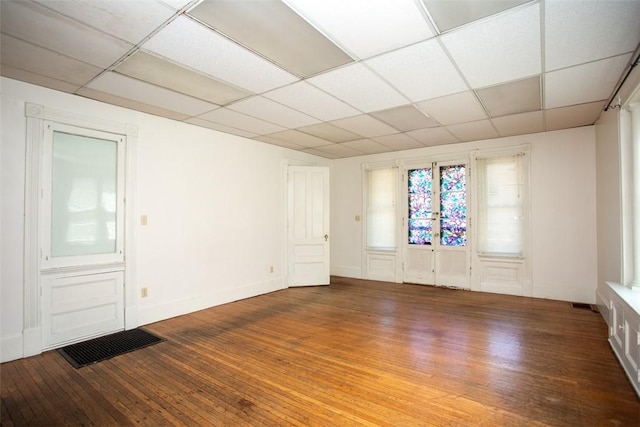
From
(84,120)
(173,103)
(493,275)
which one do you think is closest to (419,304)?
(493,275)

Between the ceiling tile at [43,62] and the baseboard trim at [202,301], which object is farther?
the baseboard trim at [202,301]

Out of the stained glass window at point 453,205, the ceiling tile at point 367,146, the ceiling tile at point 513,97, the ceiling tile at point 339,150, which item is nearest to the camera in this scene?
the ceiling tile at point 513,97

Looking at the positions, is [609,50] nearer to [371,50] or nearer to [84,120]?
[371,50]

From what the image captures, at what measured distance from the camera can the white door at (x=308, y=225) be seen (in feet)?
20.4

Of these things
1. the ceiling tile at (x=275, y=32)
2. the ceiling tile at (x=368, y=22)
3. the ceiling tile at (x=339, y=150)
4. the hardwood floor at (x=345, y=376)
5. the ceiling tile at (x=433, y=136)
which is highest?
the ceiling tile at (x=339, y=150)

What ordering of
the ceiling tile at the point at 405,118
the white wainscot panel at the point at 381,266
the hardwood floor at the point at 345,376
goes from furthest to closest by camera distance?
the white wainscot panel at the point at 381,266
the ceiling tile at the point at 405,118
the hardwood floor at the point at 345,376

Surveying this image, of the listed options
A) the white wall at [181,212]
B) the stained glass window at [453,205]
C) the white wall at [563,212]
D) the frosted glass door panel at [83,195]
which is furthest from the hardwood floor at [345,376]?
the stained glass window at [453,205]

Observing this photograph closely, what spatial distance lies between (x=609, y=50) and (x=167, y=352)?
191 inches

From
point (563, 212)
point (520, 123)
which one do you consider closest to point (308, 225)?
point (520, 123)

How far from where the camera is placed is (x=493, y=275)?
5598mm

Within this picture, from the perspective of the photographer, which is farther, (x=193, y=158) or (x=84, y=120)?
(x=193, y=158)

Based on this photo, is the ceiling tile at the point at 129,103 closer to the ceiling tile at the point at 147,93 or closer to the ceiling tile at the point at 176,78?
the ceiling tile at the point at 147,93

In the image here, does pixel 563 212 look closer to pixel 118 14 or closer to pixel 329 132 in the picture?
pixel 329 132

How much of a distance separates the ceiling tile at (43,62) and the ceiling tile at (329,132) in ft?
8.96
